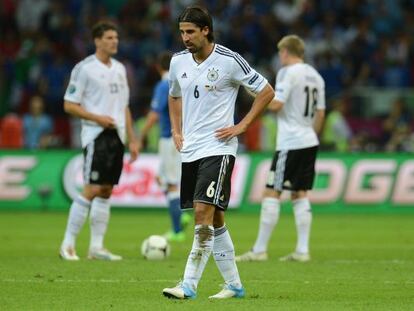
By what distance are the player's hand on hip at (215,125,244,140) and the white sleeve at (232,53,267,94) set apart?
0.41m

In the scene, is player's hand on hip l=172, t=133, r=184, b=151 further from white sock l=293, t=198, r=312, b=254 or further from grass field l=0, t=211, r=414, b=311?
white sock l=293, t=198, r=312, b=254

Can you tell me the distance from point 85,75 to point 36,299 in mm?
4196

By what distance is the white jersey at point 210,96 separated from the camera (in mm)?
9219

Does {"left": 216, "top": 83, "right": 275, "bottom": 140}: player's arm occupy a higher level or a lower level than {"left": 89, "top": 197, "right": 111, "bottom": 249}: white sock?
higher

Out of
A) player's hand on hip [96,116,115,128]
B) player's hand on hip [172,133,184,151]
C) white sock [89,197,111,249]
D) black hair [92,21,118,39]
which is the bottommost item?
white sock [89,197,111,249]

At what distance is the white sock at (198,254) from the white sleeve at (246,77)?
1268mm

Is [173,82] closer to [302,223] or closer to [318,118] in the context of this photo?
[302,223]

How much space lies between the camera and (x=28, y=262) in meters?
12.2

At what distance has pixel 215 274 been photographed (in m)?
11.4

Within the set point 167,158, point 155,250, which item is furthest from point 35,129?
point 155,250

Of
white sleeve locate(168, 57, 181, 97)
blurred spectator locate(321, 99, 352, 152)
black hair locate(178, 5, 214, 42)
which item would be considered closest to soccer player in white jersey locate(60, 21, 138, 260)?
white sleeve locate(168, 57, 181, 97)

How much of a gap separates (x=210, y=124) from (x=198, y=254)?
3.59ft

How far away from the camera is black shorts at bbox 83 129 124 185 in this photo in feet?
41.5

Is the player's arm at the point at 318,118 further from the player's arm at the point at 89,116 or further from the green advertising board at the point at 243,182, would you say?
the green advertising board at the point at 243,182
